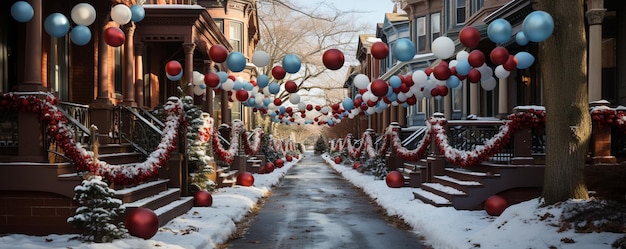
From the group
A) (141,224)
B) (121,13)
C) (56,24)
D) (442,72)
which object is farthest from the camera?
(442,72)

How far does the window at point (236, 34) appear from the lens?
1372 inches

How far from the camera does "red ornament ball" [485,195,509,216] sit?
38.6ft

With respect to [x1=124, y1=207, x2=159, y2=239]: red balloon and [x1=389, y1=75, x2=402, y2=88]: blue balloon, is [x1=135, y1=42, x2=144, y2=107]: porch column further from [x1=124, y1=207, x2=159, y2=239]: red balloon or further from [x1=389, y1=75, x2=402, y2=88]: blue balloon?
[x1=124, y1=207, x2=159, y2=239]: red balloon

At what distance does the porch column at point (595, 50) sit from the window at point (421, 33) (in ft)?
56.4

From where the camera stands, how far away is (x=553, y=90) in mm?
9641

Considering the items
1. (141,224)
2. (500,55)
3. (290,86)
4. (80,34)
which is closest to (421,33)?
(290,86)

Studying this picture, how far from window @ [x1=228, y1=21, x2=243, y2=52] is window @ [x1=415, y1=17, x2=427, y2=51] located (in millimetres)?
9986

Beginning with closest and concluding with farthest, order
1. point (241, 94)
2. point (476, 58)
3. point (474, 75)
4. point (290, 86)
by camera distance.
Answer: point (476, 58)
point (474, 75)
point (290, 86)
point (241, 94)

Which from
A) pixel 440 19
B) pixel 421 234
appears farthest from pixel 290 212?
pixel 440 19

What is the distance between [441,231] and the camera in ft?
33.5

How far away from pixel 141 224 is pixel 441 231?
191 inches

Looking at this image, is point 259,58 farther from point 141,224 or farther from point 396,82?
point 396,82

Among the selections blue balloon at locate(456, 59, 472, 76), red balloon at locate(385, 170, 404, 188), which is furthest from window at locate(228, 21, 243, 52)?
blue balloon at locate(456, 59, 472, 76)

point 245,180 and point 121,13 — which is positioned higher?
point 121,13
